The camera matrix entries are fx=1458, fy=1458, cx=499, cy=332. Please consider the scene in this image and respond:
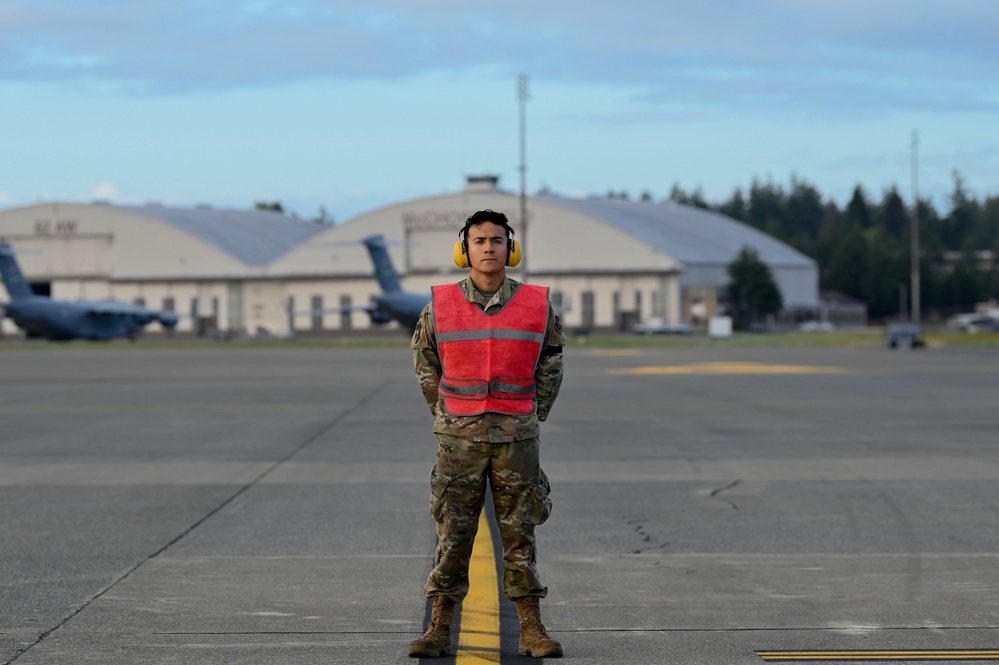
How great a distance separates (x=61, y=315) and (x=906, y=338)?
1739 inches

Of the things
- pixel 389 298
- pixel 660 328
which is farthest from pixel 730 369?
pixel 660 328

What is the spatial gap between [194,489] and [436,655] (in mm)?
7746

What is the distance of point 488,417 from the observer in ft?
22.3

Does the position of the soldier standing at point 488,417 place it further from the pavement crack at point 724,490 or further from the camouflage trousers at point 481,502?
the pavement crack at point 724,490

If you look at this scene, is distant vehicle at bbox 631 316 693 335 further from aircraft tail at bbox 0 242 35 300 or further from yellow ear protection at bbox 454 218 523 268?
yellow ear protection at bbox 454 218 523 268

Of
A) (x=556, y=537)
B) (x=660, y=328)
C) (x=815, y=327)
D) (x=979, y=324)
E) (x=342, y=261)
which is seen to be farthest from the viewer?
(x=979, y=324)

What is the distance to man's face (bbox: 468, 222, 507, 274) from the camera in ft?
22.4

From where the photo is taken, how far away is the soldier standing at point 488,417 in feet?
22.3

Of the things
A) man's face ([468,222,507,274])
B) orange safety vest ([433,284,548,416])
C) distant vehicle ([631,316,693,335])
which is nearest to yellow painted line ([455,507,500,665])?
orange safety vest ([433,284,548,416])

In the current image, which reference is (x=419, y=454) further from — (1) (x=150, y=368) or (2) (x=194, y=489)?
(1) (x=150, y=368)

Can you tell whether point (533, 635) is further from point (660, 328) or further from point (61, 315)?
point (660, 328)

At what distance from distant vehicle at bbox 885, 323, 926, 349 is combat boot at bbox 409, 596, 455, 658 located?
64346 mm

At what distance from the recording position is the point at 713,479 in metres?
14.8

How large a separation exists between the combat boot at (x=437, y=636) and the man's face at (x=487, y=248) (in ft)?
5.21
